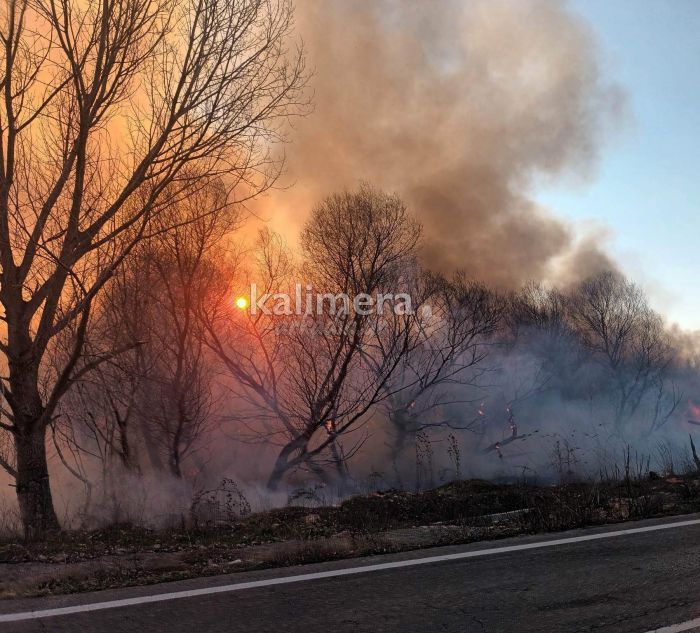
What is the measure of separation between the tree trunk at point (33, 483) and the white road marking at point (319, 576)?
3826mm

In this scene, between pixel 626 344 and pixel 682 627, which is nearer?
pixel 682 627

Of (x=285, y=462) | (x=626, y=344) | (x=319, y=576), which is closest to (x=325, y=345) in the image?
(x=285, y=462)

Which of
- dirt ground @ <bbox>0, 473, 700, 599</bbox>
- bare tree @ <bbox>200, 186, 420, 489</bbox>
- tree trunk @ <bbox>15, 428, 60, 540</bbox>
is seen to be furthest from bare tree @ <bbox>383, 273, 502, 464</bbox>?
tree trunk @ <bbox>15, 428, 60, 540</bbox>

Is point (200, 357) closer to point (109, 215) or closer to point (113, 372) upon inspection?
point (113, 372)

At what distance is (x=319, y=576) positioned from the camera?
417cm

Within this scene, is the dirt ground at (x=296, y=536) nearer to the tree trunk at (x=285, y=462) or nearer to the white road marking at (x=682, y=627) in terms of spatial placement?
the white road marking at (x=682, y=627)

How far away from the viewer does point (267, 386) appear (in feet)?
54.3

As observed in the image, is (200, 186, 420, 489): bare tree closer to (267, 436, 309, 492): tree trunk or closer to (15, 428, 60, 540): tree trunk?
(267, 436, 309, 492): tree trunk

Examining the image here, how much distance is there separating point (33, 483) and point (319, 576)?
14.4ft

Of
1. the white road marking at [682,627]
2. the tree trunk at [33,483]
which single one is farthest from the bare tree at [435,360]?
the white road marking at [682,627]

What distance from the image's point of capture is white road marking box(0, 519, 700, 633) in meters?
3.36

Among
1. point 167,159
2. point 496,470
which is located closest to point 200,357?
point 167,159

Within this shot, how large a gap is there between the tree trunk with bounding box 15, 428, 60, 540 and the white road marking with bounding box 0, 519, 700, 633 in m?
3.83

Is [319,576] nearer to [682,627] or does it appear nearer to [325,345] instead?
[682,627]
